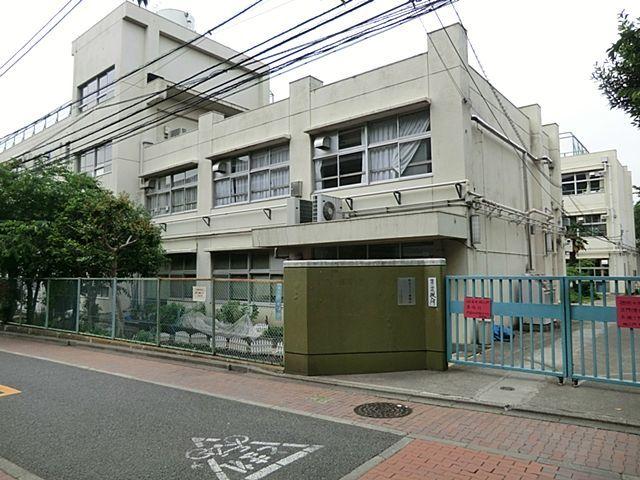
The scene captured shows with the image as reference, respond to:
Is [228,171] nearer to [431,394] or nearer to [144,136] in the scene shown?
[144,136]

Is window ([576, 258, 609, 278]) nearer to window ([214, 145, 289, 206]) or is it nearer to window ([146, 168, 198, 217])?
window ([214, 145, 289, 206])

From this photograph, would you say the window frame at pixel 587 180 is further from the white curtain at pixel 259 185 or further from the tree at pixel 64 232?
the tree at pixel 64 232

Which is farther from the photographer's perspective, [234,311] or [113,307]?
[113,307]

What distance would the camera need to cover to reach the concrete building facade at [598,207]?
32.1 meters

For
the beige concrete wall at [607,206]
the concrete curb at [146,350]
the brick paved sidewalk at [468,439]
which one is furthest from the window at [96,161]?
the beige concrete wall at [607,206]

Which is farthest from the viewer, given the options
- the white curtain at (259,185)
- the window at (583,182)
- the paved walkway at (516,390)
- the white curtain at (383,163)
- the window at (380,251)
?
the window at (583,182)

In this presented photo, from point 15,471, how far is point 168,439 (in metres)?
1.45

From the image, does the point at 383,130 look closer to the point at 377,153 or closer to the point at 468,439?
the point at 377,153

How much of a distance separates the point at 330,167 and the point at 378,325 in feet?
22.8

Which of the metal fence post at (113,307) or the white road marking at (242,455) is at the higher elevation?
the metal fence post at (113,307)

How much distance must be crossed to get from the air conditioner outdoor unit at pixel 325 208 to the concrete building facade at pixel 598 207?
2476cm

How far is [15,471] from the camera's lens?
4391mm

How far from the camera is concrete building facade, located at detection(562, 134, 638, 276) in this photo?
32125 mm

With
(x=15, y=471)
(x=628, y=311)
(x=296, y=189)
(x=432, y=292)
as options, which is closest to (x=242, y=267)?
(x=296, y=189)
